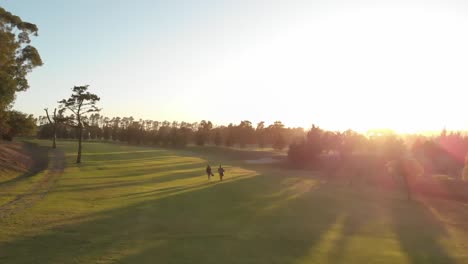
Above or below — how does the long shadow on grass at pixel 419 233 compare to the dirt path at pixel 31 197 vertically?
below

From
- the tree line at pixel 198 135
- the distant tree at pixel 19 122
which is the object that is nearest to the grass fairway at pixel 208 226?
the distant tree at pixel 19 122

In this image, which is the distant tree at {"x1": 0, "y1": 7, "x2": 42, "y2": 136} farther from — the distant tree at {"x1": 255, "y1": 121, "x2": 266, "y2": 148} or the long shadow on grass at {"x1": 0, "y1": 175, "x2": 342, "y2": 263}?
the distant tree at {"x1": 255, "y1": 121, "x2": 266, "y2": 148}

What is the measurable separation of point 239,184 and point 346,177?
39.9m

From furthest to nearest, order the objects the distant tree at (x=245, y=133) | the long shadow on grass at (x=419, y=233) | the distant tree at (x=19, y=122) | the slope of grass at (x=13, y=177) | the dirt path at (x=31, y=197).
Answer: the distant tree at (x=245, y=133) → the distant tree at (x=19, y=122) → the slope of grass at (x=13, y=177) → the dirt path at (x=31, y=197) → the long shadow on grass at (x=419, y=233)

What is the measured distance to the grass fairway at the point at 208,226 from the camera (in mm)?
17719

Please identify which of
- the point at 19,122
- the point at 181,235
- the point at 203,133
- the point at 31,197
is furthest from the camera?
the point at 203,133

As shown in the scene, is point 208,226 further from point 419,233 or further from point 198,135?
point 198,135

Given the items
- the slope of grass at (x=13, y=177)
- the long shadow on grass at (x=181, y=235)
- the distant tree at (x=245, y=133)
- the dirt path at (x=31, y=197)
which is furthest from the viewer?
the distant tree at (x=245, y=133)

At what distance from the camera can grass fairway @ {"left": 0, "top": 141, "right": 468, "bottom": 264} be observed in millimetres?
17719

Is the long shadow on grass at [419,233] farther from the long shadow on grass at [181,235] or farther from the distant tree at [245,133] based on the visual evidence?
the distant tree at [245,133]

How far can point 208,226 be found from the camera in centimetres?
2423

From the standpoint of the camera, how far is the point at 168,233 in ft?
70.9

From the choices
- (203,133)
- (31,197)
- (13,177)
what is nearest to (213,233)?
(31,197)

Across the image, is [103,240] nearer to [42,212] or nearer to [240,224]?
[42,212]
